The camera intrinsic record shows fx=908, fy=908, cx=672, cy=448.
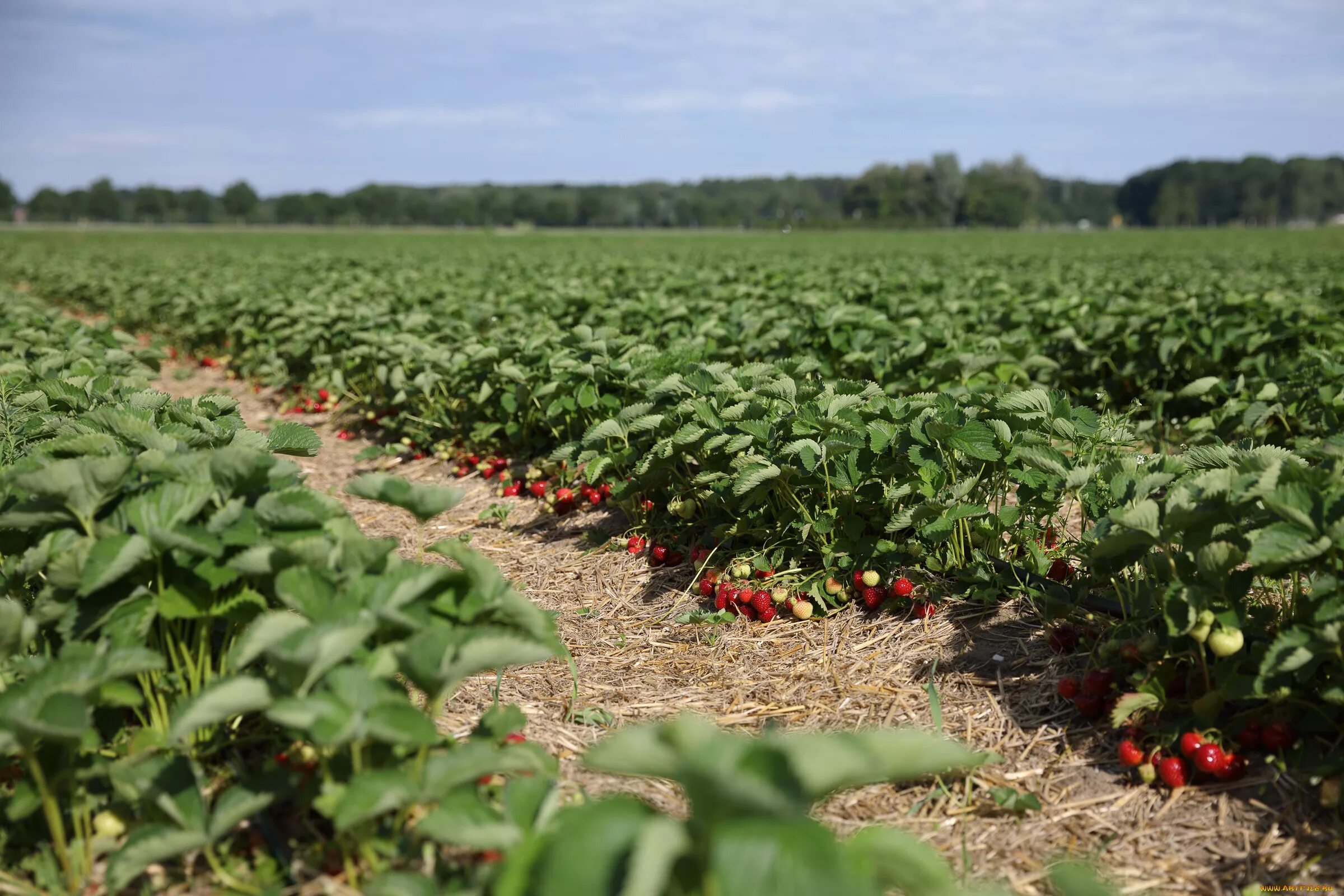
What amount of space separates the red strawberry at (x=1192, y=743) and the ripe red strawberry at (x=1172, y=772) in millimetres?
37

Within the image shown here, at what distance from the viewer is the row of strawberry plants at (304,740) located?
131cm

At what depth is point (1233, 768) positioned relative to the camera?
2424 mm

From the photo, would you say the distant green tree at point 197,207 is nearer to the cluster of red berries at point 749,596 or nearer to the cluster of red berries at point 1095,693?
the cluster of red berries at point 749,596

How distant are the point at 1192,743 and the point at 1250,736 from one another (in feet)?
0.53

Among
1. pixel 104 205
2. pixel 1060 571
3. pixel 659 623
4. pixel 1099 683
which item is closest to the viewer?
pixel 1099 683

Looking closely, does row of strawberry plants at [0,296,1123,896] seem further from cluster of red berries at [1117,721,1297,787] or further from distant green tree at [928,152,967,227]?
distant green tree at [928,152,967,227]

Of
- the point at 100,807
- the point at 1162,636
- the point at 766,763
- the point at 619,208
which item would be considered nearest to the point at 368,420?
the point at 100,807

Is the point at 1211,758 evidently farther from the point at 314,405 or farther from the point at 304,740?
the point at 314,405

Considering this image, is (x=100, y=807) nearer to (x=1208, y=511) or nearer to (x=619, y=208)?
(x=1208, y=511)

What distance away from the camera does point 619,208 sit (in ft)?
392

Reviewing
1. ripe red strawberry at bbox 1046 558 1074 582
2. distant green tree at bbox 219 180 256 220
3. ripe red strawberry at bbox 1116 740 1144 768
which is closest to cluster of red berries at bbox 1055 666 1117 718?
ripe red strawberry at bbox 1116 740 1144 768

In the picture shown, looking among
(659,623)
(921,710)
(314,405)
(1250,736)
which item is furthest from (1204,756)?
(314,405)

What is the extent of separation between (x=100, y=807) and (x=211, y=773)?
0.24 metres

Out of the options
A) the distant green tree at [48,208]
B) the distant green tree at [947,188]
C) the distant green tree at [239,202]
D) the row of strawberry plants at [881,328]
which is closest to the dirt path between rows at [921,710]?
the row of strawberry plants at [881,328]
